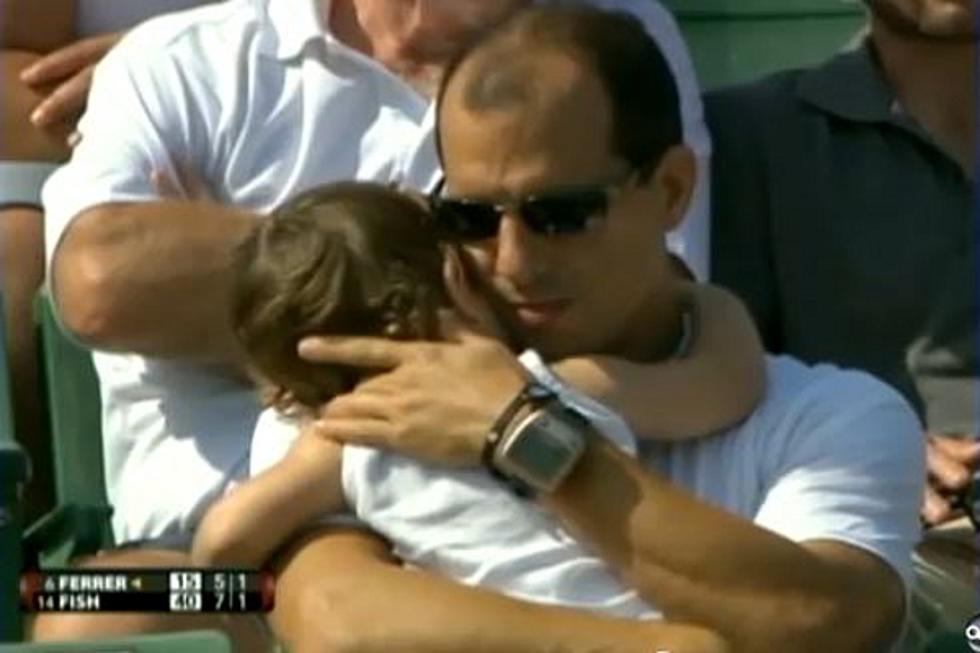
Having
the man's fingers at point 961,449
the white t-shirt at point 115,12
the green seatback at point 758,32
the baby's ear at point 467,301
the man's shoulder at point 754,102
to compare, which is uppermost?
the baby's ear at point 467,301

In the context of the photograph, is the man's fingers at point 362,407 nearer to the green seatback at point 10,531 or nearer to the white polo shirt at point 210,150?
the green seatback at point 10,531

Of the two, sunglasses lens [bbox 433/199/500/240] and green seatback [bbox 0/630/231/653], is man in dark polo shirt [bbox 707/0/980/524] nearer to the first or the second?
sunglasses lens [bbox 433/199/500/240]

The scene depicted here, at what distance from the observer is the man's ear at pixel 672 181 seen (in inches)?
108

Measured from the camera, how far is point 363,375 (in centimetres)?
273

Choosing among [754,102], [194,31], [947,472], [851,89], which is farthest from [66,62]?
[947,472]

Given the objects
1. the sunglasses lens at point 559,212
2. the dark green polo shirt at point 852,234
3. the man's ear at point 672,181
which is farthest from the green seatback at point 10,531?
the dark green polo shirt at point 852,234

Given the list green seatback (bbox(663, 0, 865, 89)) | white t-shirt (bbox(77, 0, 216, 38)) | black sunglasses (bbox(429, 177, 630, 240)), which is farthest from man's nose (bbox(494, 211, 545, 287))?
green seatback (bbox(663, 0, 865, 89))

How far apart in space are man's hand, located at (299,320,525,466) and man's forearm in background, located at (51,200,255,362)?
458 mm

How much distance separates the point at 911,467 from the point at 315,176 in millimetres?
862

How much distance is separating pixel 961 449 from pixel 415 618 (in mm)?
1093

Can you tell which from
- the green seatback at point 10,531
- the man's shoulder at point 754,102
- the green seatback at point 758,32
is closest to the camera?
the green seatback at point 10,531

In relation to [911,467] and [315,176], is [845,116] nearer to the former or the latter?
[315,176]

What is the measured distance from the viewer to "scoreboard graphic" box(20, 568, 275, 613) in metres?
2.72

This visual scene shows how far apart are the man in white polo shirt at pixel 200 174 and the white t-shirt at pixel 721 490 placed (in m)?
0.41
